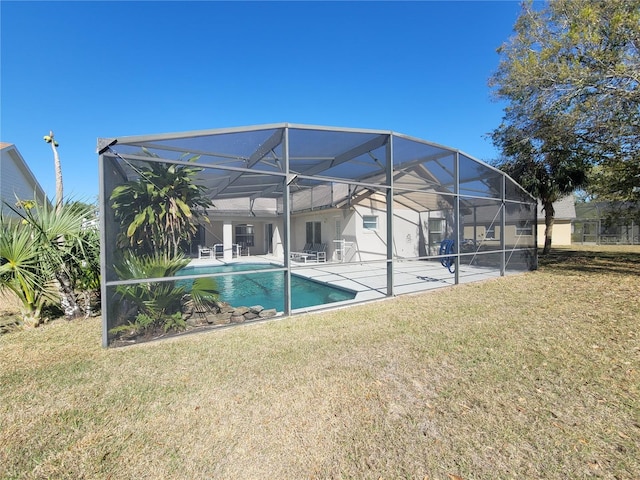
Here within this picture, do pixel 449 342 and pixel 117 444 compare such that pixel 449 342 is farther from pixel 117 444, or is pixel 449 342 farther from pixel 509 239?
pixel 509 239

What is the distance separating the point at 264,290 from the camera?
665 cm

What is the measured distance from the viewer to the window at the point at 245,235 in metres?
14.9

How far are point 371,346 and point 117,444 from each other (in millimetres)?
2889

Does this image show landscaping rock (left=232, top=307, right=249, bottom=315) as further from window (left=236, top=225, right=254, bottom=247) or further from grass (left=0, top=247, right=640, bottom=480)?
window (left=236, top=225, right=254, bottom=247)

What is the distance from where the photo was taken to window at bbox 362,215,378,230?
44.0ft

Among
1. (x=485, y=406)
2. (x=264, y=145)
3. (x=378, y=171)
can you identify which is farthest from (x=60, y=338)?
(x=378, y=171)

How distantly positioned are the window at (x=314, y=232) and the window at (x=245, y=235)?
3106 millimetres

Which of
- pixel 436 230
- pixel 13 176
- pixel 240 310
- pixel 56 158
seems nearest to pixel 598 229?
pixel 436 230

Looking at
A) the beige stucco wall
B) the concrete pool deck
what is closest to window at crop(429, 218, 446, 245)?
the concrete pool deck

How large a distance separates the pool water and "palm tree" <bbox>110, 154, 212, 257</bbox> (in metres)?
0.63

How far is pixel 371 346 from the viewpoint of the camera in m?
3.96

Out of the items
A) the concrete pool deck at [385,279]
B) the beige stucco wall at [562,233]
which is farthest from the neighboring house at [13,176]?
the beige stucco wall at [562,233]

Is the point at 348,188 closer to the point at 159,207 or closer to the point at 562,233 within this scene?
the point at 159,207

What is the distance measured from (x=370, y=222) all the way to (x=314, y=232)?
3.39m
